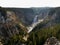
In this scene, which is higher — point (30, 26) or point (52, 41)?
point (30, 26)

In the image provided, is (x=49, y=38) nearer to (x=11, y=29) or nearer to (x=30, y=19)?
(x=30, y=19)

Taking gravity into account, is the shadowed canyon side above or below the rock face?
above

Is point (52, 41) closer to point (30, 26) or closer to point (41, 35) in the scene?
point (41, 35)

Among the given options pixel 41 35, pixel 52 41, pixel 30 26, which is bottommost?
pixel 52 41

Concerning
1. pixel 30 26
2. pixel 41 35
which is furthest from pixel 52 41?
pixel 30 26

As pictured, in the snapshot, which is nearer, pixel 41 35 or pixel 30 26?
pixel 41 35

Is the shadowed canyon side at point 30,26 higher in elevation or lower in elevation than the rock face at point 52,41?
higher
